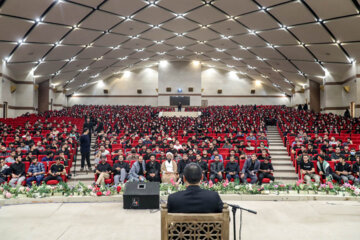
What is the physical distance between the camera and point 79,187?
6016 mm

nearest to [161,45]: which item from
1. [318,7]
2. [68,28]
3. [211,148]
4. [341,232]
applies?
[68,28]

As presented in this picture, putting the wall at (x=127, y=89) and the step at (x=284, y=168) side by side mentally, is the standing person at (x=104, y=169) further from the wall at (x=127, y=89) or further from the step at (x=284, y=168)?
the wall at (x=127, y=89)

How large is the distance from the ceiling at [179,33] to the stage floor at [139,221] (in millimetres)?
9356

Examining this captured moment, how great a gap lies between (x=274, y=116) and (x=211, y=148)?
37.7 ft

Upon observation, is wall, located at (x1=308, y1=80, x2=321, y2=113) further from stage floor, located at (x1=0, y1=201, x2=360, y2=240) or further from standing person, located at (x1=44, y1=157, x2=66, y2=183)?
standing person, located at (x1=44, y1=157, x2=66, y2=183)

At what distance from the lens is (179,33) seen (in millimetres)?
21656

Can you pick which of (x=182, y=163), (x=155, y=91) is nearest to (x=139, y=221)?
(x=182, y=163)

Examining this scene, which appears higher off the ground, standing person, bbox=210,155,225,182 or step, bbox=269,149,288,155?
step, bbox=269,149,288,155

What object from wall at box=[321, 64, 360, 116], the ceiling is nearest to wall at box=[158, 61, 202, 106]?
the ceiling

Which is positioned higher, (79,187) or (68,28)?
(68,28)

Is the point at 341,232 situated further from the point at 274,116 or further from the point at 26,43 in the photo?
the point at 274,116

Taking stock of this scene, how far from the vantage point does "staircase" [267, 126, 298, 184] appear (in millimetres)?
9711

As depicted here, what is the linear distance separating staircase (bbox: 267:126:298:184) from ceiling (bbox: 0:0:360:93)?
20.1 feet

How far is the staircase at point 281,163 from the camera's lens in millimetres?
9711
